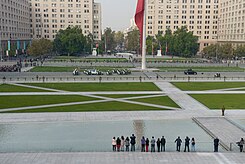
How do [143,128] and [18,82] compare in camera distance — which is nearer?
[143,128]

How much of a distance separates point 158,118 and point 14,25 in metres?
98.9

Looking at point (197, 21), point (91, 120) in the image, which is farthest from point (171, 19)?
point (91, 120)

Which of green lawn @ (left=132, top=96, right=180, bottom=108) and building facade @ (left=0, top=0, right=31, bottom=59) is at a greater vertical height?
building facade @ (left=0, top=0, right=31, bottom=59)

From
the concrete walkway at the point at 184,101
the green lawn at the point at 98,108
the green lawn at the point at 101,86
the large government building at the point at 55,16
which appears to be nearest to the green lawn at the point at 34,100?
the green lawn at the point at 98,108

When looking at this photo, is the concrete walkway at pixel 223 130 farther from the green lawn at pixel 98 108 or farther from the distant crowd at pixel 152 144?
the green lawn at pixel 98 108

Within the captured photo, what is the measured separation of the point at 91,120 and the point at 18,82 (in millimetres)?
26423

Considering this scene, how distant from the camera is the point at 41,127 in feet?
83.5

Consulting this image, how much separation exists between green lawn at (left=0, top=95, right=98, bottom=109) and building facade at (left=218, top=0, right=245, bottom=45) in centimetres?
8738

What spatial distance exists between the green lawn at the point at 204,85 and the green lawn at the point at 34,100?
15667 mm

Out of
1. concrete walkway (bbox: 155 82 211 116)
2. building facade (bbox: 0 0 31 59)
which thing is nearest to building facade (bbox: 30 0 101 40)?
building facade (bbox: 0 0 31 59)

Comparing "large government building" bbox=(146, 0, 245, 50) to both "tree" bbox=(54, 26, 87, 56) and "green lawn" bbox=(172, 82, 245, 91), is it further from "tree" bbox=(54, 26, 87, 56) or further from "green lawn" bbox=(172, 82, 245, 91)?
"green lawn" bbox=(172, 82, 245, 91)

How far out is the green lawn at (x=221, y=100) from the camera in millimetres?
33875

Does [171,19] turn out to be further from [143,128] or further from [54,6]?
[143,128]

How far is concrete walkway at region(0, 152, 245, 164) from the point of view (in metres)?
17.9
